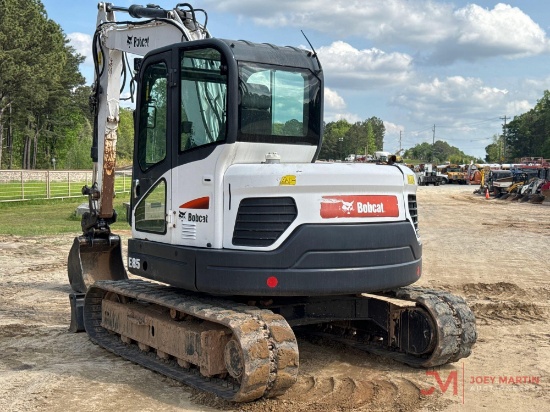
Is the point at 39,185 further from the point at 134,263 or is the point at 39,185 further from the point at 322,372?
the point at 322,372

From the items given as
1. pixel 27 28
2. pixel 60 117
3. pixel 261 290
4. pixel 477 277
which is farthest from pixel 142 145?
pixel 60 117

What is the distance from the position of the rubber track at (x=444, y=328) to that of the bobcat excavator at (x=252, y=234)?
0.02 metres

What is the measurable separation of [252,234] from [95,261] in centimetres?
468

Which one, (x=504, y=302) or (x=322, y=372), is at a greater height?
(x=504, y=302)

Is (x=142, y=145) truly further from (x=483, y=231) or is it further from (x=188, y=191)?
(x=483, y=231)

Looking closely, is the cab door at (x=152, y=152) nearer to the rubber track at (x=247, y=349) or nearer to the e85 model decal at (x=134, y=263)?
the e85 model decal at (x=134, y=263)

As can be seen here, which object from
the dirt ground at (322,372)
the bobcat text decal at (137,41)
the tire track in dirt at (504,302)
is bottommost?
the dirt ground at (322,372)

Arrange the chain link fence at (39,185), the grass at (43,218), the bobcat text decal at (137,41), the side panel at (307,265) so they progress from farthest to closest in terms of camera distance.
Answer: the chain link fence at (39,185)
the grass at (43,218)
the bobcat text decal at (137,41)
the side panel at (307,265)

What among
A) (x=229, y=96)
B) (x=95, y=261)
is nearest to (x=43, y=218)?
(x=95, y=261)

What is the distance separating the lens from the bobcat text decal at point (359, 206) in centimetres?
627

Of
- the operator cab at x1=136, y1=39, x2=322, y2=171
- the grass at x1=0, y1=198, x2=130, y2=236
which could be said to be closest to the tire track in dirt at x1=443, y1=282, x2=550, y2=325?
the operator cab at x1=136, y1=39, x2=322, y2=171

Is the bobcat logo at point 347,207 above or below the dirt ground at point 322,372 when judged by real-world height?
above

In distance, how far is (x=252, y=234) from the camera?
6262mm

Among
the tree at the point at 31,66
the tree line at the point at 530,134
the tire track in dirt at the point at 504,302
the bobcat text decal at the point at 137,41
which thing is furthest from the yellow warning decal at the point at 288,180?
the tree line at the point at 530,134
